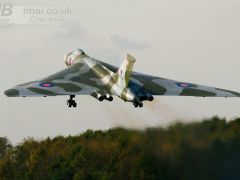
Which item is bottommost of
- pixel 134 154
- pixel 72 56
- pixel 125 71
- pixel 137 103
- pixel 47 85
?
pixel 137 103

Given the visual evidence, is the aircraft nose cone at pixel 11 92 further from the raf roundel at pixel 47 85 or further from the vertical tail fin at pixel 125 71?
the vertical tail fin at pixel 125 71

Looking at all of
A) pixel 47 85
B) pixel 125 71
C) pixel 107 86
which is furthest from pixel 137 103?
pixel 47 85

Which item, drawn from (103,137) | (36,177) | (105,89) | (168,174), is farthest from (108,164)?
(105,89)

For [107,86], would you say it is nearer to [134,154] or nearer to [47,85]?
[47,85]

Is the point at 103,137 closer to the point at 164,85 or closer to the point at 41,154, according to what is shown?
the point at 41,154

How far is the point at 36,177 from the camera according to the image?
495 ft

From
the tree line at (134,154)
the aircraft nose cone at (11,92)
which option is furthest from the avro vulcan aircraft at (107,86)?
the tree line at (134,154)

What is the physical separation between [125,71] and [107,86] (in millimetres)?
5206

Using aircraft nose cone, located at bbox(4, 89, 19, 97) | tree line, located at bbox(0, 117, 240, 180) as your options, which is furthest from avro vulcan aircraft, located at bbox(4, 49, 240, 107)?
tree line, located at bbox(0, 117, 240, 180)

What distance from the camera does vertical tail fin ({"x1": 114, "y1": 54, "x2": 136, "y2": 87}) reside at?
275 feet

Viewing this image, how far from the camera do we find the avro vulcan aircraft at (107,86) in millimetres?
86000

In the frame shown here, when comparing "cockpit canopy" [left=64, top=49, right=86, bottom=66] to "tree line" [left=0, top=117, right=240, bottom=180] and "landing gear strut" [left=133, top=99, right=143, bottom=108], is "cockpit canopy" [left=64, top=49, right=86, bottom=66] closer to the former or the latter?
"tree line" [left=0, top=117, right=240, bottom=180]

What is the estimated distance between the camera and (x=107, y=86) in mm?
90062

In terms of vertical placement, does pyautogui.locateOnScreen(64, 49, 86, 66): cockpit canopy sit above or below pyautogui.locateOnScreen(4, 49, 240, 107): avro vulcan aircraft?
above
